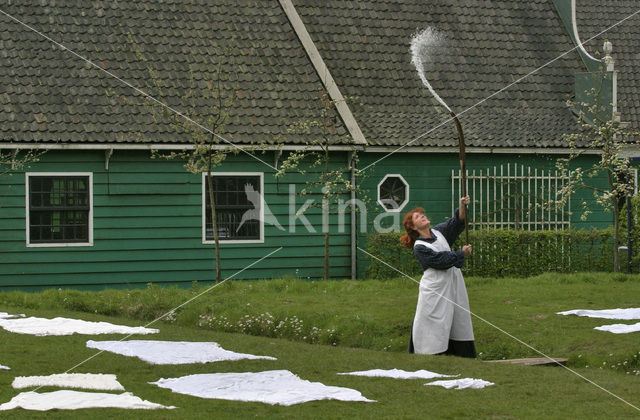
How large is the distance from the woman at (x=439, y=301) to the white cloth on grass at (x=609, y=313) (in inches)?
107

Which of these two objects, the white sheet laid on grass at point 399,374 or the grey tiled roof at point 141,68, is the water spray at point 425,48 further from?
the white sheet laid on grass at point 399,374

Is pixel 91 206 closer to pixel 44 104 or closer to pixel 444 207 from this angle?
pixel 44 104

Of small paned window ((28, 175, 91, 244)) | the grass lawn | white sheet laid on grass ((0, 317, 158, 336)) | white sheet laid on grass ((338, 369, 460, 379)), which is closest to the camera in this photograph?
the grass lawn

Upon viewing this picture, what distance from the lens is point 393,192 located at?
64.1 feet

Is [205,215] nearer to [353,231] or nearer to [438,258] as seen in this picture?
[353,231]

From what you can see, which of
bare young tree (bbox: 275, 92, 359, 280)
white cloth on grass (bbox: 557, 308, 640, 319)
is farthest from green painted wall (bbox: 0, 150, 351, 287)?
white cloth on grass (bbox: 557, 308, 640, 319)

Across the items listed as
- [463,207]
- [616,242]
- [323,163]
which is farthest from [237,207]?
[463,207]

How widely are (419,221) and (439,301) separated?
0.86m

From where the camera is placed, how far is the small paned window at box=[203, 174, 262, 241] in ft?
60.8

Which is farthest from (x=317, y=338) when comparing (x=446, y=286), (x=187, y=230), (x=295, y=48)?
(x=295, y=48)

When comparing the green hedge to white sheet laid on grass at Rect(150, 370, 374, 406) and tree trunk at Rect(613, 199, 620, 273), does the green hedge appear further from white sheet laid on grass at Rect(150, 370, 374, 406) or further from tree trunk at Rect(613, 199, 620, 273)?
white sheet laid on grass at Rect(150, 370, 374, 406)

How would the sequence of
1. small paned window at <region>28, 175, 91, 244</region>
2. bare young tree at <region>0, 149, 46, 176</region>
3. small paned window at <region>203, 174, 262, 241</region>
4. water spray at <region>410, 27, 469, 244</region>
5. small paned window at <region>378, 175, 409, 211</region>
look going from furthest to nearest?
water spray at <region>410, 27, 469, 244</region> < small paned window at <region>378, 175, 409, 211</region> < small paned window at <region>203, 174, 262, 241</region> < small paned window at <region>28, 175, 91, 244</region> < bare young tree at <region>0, 149, 46, 176</region>

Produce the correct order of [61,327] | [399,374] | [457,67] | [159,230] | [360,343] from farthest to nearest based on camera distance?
[457,67] → [159,230] → [61,327] → [360,343] → [399,374]

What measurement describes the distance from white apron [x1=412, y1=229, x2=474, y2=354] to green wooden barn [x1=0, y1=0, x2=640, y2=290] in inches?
300
